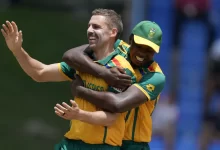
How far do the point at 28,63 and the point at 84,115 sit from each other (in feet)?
2.46

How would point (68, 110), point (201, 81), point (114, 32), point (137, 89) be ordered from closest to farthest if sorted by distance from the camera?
point (68, 110) < point (137, 89) < point (114, 32) < point (201, 81)

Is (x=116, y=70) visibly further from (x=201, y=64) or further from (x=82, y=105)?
(x=201, y=64)

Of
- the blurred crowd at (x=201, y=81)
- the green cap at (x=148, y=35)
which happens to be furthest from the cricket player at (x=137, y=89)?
the blurred crowd at (x=201, y=81)

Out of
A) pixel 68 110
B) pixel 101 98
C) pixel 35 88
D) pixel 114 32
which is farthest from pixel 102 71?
pixel 35 88

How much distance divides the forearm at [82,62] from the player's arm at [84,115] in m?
0.27

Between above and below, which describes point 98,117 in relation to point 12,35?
below

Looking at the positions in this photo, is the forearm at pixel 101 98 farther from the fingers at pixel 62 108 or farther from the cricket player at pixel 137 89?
the fingers at pixel 62 108

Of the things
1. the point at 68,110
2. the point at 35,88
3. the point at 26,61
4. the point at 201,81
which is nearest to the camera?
the point at 68,110

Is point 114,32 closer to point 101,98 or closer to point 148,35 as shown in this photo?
point 148,35

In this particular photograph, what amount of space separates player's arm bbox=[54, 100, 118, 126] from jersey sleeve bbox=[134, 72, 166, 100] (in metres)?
0.26

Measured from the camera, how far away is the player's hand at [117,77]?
5055 millimetres

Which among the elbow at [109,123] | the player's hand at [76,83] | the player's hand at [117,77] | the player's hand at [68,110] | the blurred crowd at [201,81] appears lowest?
the blurred crowd at [201,81]

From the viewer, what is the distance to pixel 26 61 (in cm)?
542

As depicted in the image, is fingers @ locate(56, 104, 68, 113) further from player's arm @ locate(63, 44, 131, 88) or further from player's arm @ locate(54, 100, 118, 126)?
player's arm @ locate(63, 44, 131, 88)
